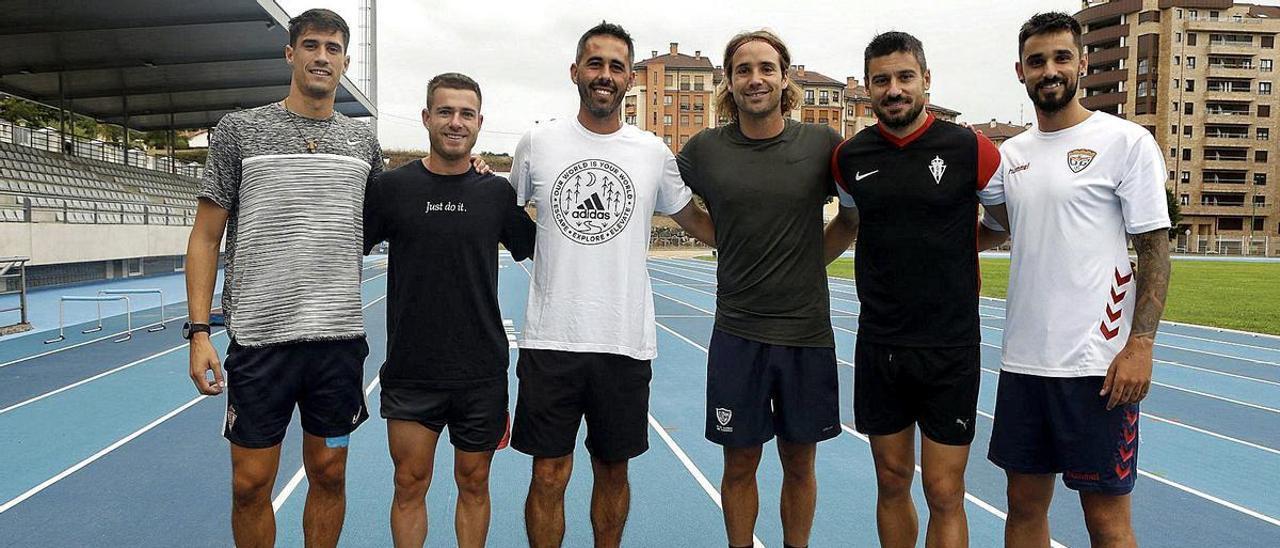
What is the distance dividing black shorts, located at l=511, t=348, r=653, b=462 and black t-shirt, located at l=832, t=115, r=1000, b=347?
877mm

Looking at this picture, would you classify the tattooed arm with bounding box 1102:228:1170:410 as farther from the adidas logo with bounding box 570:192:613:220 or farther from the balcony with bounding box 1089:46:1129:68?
the balcony with bounding box 1089:46:1129:68

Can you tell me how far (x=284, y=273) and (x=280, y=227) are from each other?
0.49 feet

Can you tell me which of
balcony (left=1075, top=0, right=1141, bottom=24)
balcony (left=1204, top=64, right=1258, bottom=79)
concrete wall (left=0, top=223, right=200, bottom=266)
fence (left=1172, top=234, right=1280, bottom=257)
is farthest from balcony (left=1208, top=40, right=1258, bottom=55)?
concrete wall (left=0, top=223, right=200, bottom=266)

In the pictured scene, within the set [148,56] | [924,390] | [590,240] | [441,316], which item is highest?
[148,56]

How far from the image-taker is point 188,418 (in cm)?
556

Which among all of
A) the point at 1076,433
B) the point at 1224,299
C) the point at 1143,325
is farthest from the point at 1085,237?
the point at 1224,299

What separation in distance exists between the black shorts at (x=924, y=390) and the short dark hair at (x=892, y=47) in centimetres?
98

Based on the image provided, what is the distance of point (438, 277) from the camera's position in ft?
8.80

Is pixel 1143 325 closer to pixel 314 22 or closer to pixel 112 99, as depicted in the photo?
pixel 314 22

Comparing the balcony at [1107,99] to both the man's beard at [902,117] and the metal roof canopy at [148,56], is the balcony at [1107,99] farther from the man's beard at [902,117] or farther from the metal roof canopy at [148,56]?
the man's beard at [902,117]

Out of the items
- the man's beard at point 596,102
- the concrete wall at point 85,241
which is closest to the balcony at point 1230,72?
the concrete wall at point 85,241

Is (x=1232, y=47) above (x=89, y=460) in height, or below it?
above

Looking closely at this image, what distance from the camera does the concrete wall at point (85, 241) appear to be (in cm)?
1366

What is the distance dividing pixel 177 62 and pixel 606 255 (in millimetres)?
19477
